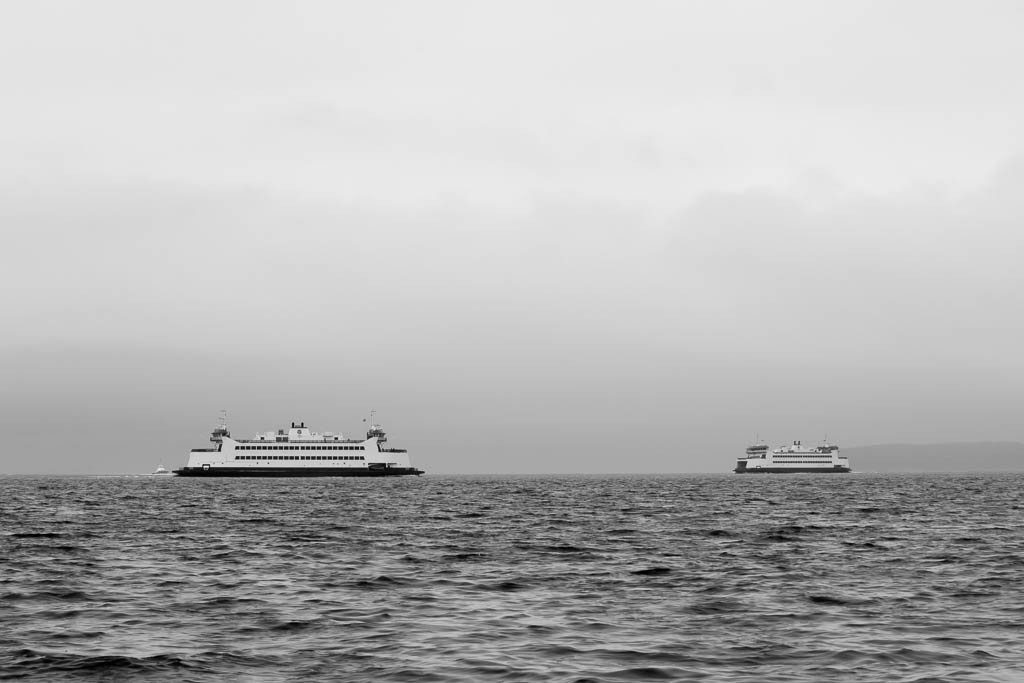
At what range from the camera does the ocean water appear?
657 inches

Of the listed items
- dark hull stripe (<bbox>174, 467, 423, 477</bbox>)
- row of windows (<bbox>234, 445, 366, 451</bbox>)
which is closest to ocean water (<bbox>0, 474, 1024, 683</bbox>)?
dark hull stripe (<bbox>174, 467, 423, 477</bbox>)

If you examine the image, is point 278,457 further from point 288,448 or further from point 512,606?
point 512,606

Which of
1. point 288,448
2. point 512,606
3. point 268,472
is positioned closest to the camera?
point 512,606

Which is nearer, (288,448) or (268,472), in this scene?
(268,472)

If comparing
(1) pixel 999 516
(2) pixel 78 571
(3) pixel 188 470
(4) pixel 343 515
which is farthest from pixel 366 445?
(2) pixel 78 571

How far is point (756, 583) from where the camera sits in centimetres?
2711

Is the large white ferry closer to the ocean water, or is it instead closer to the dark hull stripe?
the dark hull stripe

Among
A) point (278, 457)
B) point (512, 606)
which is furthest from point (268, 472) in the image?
point (512, 606)

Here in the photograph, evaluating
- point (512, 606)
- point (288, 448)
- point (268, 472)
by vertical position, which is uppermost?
point (288, 448)

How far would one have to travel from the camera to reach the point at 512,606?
2320cm

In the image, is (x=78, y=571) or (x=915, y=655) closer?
(x=915, y=655)

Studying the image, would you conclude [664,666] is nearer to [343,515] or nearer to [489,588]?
[489,588]

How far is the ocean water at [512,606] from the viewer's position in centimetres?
1669

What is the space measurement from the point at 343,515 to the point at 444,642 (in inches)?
1808
